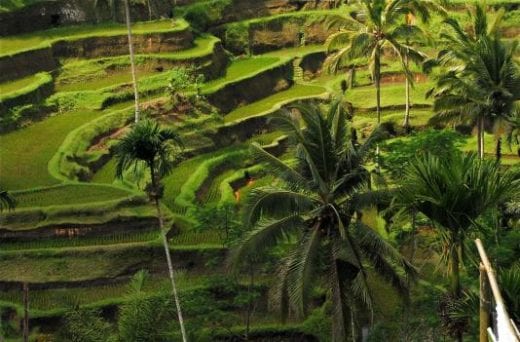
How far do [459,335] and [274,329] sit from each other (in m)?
8.47

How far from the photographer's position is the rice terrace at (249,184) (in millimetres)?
20125

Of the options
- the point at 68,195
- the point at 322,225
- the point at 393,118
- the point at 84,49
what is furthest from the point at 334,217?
the point at 84,49

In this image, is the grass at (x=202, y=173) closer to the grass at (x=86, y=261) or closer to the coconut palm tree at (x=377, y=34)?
the grass at (x=86, y=261)

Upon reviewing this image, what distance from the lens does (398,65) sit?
5494 cm

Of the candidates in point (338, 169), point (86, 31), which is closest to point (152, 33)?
point (86, 31)

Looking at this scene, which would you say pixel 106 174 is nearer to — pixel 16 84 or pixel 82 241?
pixel 82 241

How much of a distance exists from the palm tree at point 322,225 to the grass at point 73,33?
31183mm

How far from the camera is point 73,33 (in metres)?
52.2

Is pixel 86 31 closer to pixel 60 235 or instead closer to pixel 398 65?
pixel 398 65

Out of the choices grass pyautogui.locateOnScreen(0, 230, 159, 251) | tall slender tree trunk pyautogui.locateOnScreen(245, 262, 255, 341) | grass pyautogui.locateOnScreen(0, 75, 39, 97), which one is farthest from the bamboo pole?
grass pyautogui.locateOnScreen(0, 75, 39, 97)

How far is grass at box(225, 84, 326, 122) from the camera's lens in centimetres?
4844

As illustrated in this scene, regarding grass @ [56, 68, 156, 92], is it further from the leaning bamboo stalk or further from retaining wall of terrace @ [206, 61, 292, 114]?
the leaning bamboo stalk

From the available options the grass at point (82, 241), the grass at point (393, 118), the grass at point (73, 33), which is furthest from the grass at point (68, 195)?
the grass at point (393, 118)

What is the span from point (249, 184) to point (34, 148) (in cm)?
1075
